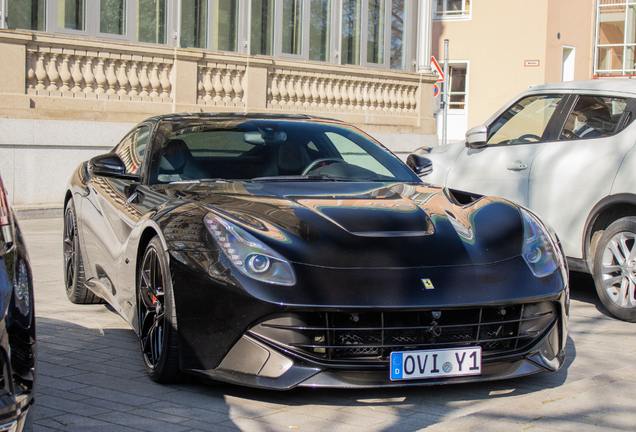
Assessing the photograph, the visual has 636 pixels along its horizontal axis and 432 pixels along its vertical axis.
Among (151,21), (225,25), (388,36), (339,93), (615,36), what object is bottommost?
(339,93)

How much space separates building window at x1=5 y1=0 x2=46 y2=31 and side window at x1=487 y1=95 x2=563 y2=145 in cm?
870

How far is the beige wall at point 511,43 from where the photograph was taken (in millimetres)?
30156

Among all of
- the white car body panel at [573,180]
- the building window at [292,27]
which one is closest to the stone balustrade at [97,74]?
the building window at [292,27]

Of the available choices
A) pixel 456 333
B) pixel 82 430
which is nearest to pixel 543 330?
pixel 456 333

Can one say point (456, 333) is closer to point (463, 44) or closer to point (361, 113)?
point (361, 113)

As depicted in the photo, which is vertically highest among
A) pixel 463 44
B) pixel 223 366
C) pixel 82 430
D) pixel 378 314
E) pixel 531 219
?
pixel 463 44

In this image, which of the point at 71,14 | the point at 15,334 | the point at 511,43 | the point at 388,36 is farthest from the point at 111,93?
the point at 511,43

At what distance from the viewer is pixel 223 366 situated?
3.56 meters

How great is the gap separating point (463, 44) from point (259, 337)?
29928 millimetres

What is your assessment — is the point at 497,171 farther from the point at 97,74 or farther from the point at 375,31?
the point at 375,31

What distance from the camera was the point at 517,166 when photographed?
21.9 feet

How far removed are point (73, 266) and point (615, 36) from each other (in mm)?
32693

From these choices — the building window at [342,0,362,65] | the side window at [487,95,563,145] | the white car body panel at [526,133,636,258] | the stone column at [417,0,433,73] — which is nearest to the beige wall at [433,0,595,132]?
the stone column at [417,0,433,73]

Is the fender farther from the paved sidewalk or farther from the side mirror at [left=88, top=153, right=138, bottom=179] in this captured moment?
the side mirror at [left=88, top=153, right=138, bottom=179]
